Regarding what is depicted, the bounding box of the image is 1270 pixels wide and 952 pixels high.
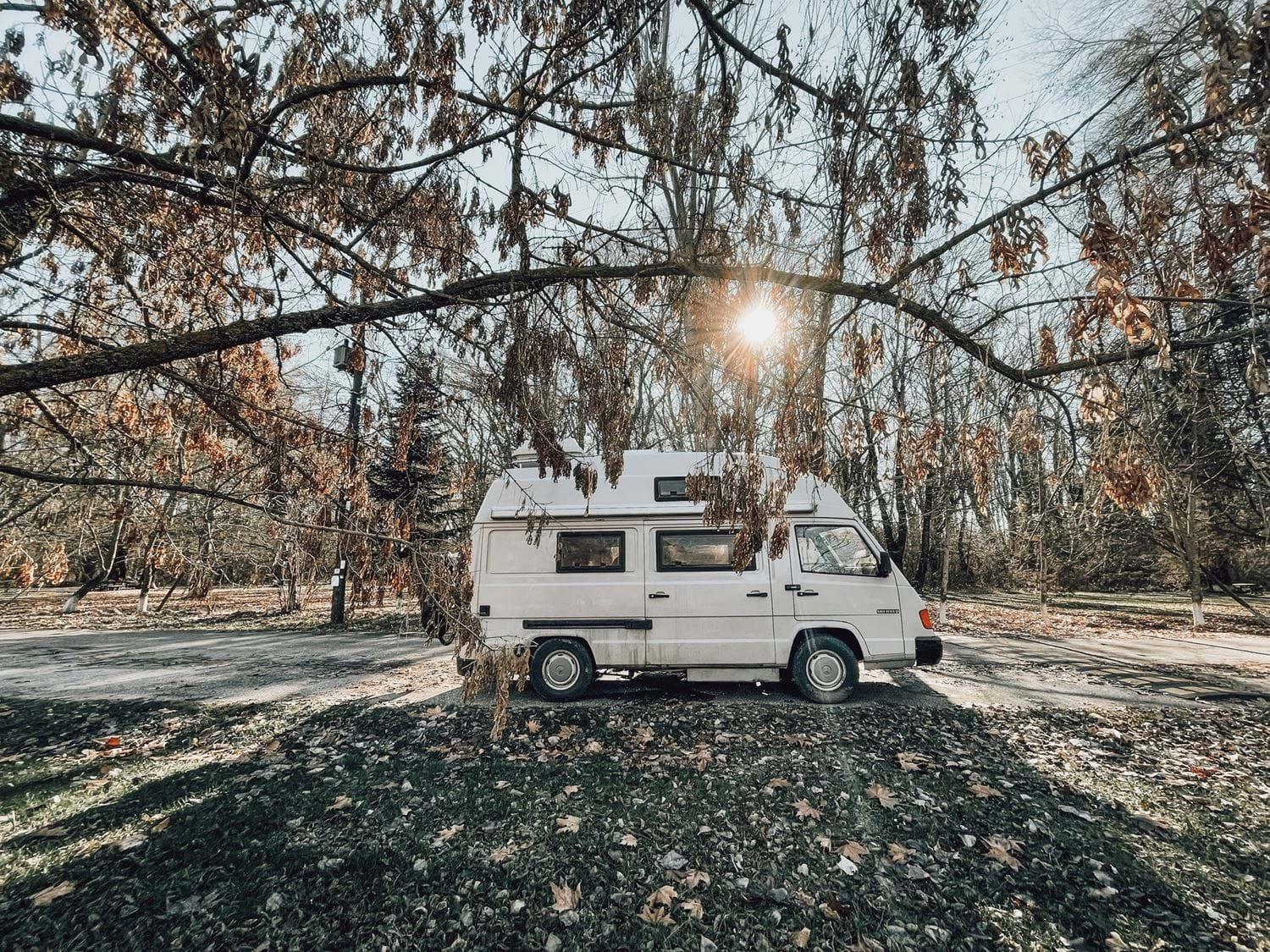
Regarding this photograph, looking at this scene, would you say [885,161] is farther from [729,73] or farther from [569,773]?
[569,773]

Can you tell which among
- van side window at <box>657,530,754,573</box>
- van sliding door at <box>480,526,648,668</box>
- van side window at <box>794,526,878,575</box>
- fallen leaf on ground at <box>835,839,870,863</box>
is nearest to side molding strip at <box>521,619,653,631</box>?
van sliding door at <box>480,526,648,668</box>

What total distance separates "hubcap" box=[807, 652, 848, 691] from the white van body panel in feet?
0.93

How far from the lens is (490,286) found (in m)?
3.37

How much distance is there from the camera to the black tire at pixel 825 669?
6254 millimetres

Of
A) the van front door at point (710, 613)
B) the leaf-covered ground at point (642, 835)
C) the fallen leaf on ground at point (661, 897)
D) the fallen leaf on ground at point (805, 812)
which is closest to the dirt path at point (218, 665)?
the leaf-covered ground at point (642, 835)

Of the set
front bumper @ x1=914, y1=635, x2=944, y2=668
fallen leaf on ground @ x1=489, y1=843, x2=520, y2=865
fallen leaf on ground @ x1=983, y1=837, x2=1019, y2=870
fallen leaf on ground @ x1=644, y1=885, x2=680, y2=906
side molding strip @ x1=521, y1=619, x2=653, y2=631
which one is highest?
side molding strip @ x1=521, y1=619, x2=653, y2=631

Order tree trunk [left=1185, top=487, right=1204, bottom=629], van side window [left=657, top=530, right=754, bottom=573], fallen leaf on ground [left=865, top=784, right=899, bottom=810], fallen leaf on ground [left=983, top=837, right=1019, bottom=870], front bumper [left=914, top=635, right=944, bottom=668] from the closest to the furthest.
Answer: fallen leaf on ground [left=983, top=837, right=1019, bottom=870]
fallen leaf on ground [left=865, top=784, right=899, bottom=810]
front bumper [left=914, top=635, right=944, bottom=668]
van side window [left=657, top=530, right=754, bottom=573]
tree trunk [left=1185, top=487, right=1204, bottom=629]

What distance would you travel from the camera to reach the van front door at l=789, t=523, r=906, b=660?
248 inches

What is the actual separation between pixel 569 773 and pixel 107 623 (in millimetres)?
15940

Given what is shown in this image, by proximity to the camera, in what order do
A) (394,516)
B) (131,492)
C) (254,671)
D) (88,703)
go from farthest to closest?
(254,671) < (88,703) < (131,492) < (394,516)

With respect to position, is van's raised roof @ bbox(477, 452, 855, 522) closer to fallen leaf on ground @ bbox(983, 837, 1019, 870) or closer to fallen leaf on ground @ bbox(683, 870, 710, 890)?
fallen leaf on ground @ bbox(983, 837, 1019, 870)

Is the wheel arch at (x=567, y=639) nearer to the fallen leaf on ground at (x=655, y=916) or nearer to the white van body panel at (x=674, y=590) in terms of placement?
the white van body panel at (x=674, y=590)

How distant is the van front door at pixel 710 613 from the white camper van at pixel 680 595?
1cm

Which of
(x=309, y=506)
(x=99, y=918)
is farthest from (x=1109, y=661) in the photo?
(x=99, y=918)
